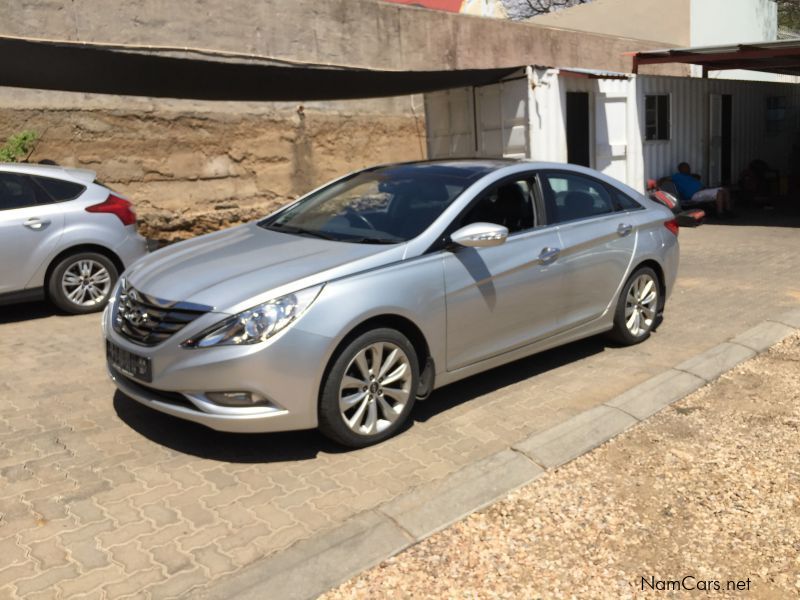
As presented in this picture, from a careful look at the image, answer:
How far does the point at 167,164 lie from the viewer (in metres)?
11.4

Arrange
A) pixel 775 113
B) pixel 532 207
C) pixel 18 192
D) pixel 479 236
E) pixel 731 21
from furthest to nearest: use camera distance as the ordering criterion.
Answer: pixel 731 21 → pixel 775 113 → pixel 18 192 → pixel 532 207 → pixel 479 236

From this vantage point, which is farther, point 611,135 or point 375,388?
point 611,135

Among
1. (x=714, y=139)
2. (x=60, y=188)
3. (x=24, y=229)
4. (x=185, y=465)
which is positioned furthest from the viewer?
(x=714, y=139)

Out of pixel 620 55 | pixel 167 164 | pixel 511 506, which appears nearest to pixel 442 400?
pixel 511 506

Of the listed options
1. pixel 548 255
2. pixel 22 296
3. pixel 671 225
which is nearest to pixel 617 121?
pixel 671 225

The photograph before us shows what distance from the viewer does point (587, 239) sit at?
558cm

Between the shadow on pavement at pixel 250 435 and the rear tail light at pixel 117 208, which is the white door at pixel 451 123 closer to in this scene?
the rear tail light at pixel 117 208

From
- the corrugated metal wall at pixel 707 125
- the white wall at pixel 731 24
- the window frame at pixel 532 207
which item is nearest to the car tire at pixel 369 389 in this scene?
the window frame at pixel 532 207

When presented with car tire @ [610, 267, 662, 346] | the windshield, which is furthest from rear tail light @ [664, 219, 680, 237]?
the windshield

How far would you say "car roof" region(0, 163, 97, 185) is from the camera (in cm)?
734

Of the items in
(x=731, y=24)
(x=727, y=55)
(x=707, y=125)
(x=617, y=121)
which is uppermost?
(x=731, y=24)

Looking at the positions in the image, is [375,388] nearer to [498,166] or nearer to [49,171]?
[498,166]

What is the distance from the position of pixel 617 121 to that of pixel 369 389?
10.3 meters

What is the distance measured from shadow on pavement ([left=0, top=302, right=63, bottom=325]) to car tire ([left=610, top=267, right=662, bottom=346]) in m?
5.39
